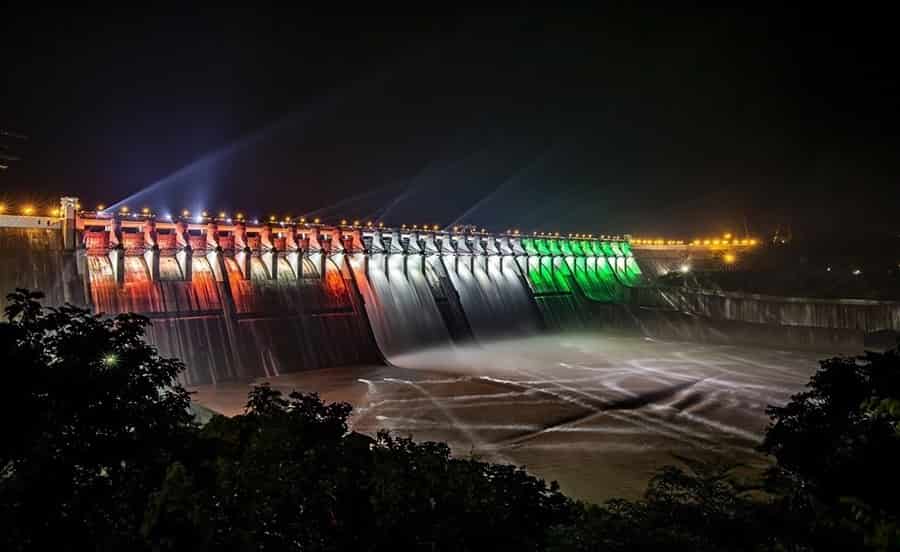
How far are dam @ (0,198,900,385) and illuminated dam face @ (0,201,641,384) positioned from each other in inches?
2.3

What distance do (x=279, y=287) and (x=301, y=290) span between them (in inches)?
42.8

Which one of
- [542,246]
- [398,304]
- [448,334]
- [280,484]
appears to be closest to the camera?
[280,484]

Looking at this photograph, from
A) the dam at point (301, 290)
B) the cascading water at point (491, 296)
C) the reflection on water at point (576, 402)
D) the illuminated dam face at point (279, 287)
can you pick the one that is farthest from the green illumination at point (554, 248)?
the reflection on water at point (576, 402)

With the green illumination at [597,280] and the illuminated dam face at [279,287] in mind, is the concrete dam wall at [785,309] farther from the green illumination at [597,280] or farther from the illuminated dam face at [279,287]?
the illuminated dam face at [279,287]

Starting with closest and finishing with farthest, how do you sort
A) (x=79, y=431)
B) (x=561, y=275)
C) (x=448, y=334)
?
1. (x=79, y=431)
2. (x=448, y=334)
3. (x=561, y=275)

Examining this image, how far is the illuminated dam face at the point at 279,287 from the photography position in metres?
20.0

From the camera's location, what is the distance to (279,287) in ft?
81.9

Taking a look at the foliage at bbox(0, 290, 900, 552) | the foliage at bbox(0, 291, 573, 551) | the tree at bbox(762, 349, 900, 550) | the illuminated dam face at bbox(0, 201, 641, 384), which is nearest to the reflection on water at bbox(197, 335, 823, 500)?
the illuminated dam face at bbox(0, 201, 641, 384)

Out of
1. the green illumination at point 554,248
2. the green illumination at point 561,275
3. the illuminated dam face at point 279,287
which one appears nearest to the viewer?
the illuminated dam face at point 279,287

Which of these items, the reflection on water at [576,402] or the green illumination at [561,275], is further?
the green illumination at [561,275]

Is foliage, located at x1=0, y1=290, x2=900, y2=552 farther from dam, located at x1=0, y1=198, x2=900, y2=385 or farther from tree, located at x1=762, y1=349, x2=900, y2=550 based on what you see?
dam, located at x1=0, y1=198, x2=900, y2=385

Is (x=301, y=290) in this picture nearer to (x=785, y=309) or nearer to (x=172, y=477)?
(x=172, y=477)

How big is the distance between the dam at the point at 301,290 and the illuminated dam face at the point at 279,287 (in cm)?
6

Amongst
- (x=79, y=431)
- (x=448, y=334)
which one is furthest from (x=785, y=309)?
(x=79, y=431)
